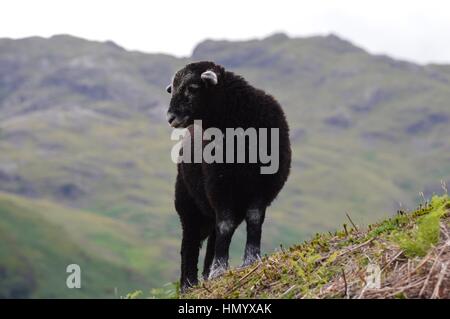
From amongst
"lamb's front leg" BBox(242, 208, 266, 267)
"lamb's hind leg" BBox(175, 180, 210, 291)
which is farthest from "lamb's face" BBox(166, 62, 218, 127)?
"lamb's front leg" BBox(242, 208, 266, 267)

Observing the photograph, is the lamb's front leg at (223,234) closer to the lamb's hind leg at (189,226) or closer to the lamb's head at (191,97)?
the lamb's hind leg at (189,226)

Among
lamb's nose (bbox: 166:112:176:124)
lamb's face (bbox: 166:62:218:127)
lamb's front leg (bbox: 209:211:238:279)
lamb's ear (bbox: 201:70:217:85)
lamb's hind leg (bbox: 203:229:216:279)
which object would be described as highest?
lamb's ear (bbox: 201:70:217:85)

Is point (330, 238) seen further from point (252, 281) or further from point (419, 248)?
point (419, 248)

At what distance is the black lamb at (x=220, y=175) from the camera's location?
13.7 metres

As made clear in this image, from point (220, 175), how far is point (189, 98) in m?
1.97

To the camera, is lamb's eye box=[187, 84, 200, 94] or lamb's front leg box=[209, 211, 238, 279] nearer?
lamb's front leg box=[209, 211, 238, 279]

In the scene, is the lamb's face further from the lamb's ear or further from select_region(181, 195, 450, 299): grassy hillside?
select_region(181, 195, 450, 299): grassy hillside

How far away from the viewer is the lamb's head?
14.9 m

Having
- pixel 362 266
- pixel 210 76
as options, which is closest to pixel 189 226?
pixel 210 76

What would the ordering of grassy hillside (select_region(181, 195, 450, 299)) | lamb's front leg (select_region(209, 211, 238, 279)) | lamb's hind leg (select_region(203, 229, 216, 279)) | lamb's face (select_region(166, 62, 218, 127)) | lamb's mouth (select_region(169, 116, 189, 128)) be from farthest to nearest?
lamb's hind leg (select_region(203, 229, 216, 279)) < lamb's face (select_region(166, 62, 218, 127)) < lamb's mouth (select_region(169, 116, 189, 128)) < lamb's front leg (select_region(209, 211, 238, 279)) < grassy hillside (select_region(181, 195, 450, 299))

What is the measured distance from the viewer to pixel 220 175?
13930 mm

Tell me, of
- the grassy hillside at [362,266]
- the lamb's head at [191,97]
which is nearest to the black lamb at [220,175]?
the lamb's head at [191,97]

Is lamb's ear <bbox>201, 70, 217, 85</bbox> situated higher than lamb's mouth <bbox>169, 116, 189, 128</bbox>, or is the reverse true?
lamb's ear <bbox>201, 70, 217, 85</bbox>
